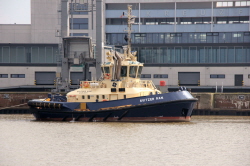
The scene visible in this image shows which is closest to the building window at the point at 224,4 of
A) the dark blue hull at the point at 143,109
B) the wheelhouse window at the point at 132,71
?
the wheelhouse window at the point at 132,71

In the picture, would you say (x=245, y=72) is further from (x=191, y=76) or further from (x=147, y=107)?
(x=147, y=107)

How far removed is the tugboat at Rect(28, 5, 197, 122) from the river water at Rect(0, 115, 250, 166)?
1.18 metres

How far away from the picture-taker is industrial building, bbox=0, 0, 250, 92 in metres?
60.7

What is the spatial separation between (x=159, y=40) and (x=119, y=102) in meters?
29.0

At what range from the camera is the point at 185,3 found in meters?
64.4

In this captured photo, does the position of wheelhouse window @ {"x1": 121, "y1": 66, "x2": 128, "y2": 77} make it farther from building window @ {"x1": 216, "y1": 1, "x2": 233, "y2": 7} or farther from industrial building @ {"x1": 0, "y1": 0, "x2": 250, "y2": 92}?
building window @ {"x1": 216, "y1": 1, "x2": 233, "y2": 7}

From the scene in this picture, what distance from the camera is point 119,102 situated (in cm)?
3556

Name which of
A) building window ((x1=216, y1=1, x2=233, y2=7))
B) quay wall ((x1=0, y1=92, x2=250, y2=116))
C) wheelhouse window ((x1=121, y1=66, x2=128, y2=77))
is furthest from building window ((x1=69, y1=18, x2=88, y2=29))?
wheelhouse window ((x1=121, y1=66, x2=128, y2=77))

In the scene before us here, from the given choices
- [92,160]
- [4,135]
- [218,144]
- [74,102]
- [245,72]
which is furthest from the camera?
[245,72]

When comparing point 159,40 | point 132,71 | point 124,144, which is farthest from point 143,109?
point 159,40

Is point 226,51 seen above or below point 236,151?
above

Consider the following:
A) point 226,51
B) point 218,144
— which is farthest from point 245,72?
point 218,144

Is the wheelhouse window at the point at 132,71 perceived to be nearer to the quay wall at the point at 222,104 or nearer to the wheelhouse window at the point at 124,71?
the wheelhouse window at the point at 124,71

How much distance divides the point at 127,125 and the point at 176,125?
3.03 meters
